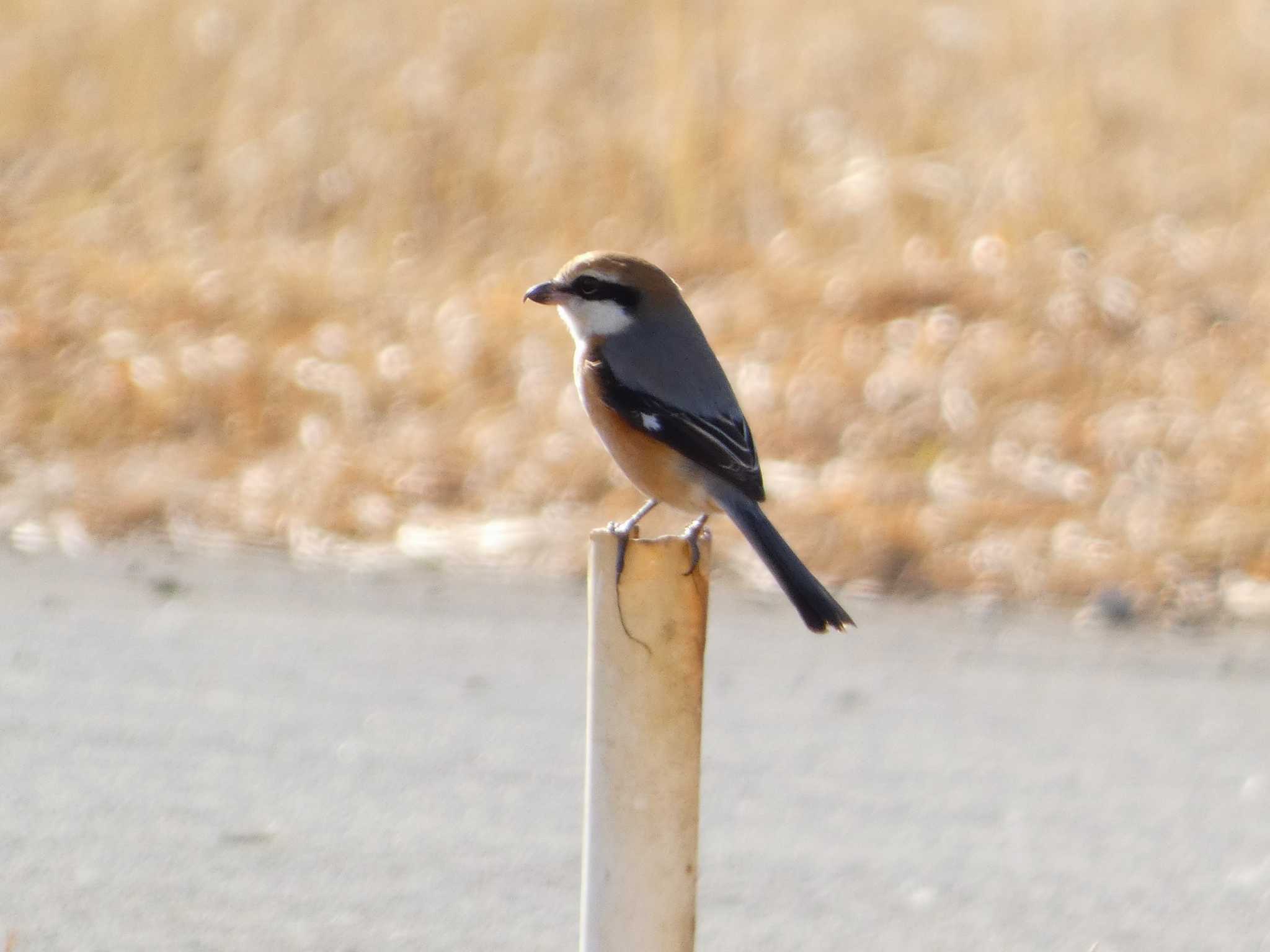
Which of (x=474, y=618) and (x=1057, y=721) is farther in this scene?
(x=474, y=618)

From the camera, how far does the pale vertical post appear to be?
3.86 meters

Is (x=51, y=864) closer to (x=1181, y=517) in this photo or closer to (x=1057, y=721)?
(x=1057, y=721)

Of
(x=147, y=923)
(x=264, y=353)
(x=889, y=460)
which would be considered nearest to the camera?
(x=147, y=923)

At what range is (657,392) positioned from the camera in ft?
17.1

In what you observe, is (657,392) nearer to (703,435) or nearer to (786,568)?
(703,435)

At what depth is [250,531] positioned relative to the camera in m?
10.2

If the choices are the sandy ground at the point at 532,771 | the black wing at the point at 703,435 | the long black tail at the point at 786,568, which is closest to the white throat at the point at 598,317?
the black wing at the point at 703,435

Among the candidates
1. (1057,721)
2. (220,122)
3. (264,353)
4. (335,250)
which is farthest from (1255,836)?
(220,122)

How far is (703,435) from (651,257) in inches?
346

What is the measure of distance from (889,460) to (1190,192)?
13.2 feet

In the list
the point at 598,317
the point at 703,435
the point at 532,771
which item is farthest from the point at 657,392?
the point at 532,771

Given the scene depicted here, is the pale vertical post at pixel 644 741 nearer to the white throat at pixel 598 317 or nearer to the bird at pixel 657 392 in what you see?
the bird at pixel 657 392

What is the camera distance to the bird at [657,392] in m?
5.15

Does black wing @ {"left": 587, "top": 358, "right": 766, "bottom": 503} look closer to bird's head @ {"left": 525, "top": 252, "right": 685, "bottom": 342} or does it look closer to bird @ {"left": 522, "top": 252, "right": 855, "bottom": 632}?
bird @ {"left": 522, "top": 252, "right": 855, "bottom": 632}
